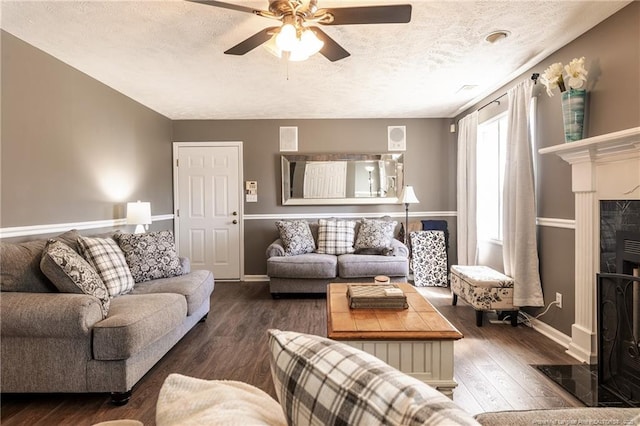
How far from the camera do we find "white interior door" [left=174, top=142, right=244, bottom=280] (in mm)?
5199

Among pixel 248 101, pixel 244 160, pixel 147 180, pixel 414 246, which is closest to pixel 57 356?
pixel 147 180

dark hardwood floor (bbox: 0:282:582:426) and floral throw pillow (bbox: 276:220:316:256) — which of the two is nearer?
dark hardwood floor (bbox: 0:282:582:426)

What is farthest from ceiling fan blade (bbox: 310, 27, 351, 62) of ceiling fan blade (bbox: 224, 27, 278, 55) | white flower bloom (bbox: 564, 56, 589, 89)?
white flower bloom (bbox: 564, 56, 589, 89)

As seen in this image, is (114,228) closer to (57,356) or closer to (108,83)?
(108,83)

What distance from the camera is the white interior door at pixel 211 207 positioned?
5.20 meters

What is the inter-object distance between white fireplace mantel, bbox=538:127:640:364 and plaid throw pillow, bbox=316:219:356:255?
2.58 metres

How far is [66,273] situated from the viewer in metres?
2.10

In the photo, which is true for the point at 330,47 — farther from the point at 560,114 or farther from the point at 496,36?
the point at 560,114

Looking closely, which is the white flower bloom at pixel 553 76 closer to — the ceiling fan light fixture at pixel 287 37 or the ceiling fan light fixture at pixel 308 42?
the ceiling fan light fixture at pixel 308 42

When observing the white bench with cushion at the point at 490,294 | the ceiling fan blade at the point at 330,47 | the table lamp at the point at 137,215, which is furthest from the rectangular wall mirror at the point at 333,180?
the ceiling fan blade at the point at 330,47

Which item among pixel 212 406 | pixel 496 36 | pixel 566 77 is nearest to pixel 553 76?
pixel 566 77

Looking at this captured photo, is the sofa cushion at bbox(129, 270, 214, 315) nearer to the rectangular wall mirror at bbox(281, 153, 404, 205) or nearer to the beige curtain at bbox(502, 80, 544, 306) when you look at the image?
the rectangular wall mirror at bbox(281, 153, 404, 205)

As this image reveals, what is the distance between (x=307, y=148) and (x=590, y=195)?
3.56 m

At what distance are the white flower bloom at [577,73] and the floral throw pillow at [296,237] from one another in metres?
3.22
